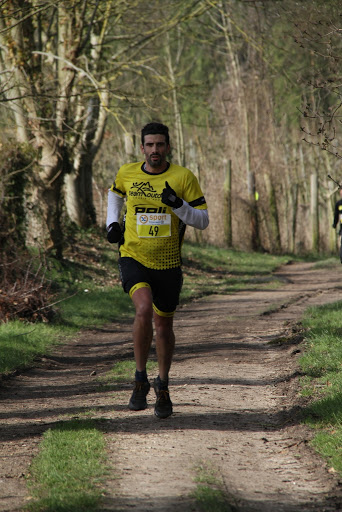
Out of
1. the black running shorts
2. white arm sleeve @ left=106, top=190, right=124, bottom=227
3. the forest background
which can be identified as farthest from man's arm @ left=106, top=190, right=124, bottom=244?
the forest background

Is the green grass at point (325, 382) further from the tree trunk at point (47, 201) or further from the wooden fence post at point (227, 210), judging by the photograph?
the wooden fence post at point (227, 210)

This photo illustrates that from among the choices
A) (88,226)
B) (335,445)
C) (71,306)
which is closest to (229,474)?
(335,445)

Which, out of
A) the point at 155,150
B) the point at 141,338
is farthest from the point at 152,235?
the point at 141,338

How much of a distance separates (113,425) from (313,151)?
3165 cm

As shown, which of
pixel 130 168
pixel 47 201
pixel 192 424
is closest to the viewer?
pixel 192 424

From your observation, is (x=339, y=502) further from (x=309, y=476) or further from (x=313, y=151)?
(x=313, y=151)

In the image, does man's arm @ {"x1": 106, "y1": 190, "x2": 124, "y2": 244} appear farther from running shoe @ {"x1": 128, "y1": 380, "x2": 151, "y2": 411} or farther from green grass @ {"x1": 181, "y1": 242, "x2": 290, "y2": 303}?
green grass @ {"x1": 181, "y1": 242, "x2": 290, "y2": 303}

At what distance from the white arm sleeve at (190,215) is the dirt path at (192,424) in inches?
62.7

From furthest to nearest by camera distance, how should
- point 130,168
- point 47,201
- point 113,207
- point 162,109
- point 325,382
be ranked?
point 162,109
point 47,201
point 325,382
point 113,207
point 130,168

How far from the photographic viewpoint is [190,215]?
5.93 m

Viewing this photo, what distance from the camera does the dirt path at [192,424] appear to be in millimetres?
4535

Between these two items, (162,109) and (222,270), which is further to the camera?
(222,270)

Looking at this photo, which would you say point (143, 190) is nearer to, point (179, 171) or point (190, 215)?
point (179, 171)

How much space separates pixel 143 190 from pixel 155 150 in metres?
0.33
